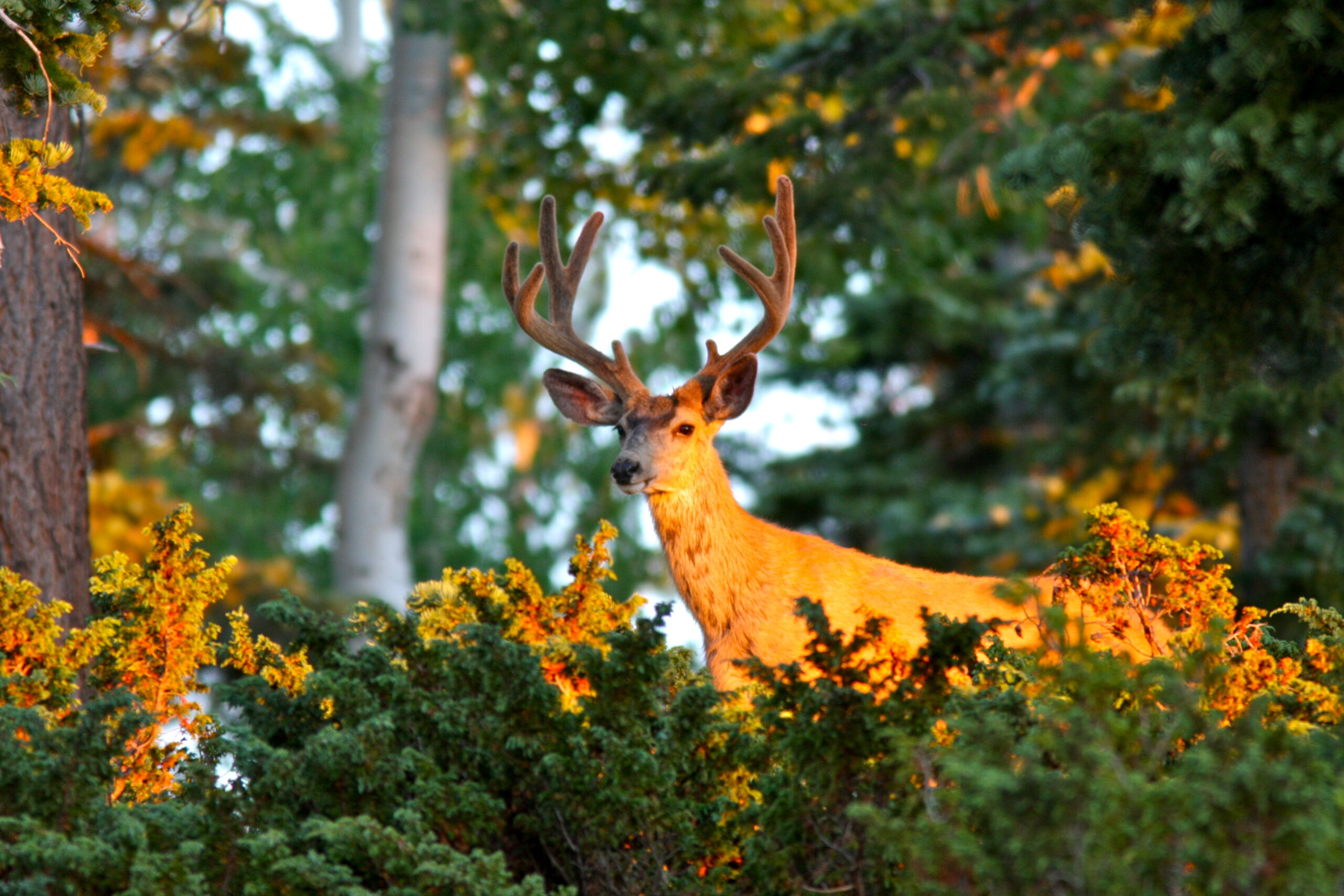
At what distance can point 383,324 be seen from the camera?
13.5 metres

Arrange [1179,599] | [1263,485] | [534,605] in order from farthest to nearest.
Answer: [1263,485], [534,605], [1179,599]

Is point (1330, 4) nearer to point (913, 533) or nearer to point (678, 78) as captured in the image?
point (678, 78)

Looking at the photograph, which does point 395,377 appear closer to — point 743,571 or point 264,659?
point 743,571

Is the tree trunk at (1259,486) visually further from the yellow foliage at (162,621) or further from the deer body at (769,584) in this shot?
the yellow foliage at (162,621)

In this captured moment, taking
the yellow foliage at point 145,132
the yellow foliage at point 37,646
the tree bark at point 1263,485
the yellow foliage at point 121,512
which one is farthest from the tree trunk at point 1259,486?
the yellow foliage at point 145,132

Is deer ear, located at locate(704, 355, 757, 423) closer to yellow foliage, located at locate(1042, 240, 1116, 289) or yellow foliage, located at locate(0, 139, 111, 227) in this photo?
yellow foliage, located at locate(0, 139, 111, 227)

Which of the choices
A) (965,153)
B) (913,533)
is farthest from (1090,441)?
(965,153)

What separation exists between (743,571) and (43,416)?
10.1 feet

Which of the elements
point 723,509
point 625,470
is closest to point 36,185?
point 625,470

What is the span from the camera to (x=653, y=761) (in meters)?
3.92

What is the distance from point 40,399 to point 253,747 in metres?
2.52

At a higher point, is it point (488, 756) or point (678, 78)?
point (678, 78)

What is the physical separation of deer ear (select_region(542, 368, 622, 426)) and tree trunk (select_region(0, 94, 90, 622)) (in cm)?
252

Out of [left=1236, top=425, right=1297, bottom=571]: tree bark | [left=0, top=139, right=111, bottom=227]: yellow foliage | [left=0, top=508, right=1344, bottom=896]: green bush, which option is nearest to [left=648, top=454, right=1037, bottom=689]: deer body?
[left=0, top=508, right=1344, bottom=896]: green bush
